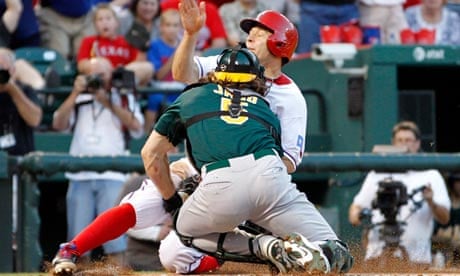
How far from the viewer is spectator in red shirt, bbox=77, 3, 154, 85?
10.9 meters

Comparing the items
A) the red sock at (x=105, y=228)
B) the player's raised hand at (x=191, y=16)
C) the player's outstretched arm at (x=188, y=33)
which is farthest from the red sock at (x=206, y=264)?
the player's raised hand at (x=191, y=16)

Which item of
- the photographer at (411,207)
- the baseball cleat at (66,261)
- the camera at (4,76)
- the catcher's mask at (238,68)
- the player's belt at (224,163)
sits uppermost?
the catcher's mask at (238,68)

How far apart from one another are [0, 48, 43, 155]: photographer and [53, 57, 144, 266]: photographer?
0.46 metres

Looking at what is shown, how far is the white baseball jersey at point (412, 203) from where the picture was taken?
9.51 metres

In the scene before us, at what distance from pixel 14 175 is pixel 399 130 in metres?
3.26

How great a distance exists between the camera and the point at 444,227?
33.8 feet

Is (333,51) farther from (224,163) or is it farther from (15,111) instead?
(224,163)

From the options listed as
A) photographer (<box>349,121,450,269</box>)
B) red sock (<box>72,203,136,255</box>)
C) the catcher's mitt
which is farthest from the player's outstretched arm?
photographer (<box>349,121,450,269</box>)

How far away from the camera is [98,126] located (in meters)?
10.1

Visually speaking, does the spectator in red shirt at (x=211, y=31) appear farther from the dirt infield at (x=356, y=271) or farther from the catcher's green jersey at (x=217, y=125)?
the catcher's green jersey at (x=217, y=125)

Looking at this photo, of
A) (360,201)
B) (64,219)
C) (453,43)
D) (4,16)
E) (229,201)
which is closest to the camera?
(229,201)

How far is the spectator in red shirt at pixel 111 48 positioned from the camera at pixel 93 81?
0.68m

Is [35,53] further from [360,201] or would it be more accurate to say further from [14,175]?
[360,201]

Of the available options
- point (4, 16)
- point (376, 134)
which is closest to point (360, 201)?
point (376, 134)
